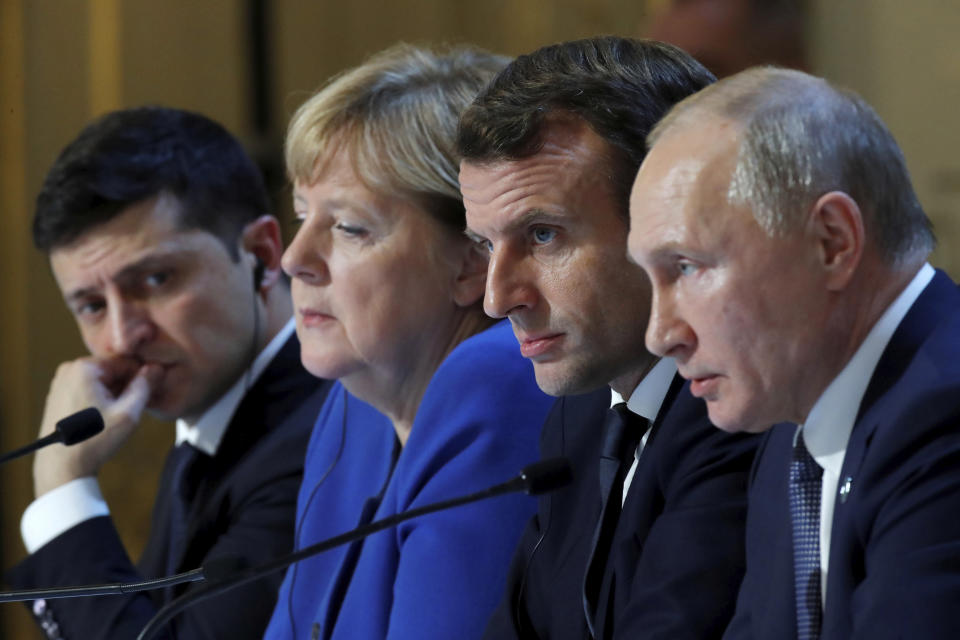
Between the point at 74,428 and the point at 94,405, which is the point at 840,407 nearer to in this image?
the point at 74,428

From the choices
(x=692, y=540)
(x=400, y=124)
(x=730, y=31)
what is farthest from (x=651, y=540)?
(x=730, y=31)

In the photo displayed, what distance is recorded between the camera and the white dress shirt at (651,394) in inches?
68.9

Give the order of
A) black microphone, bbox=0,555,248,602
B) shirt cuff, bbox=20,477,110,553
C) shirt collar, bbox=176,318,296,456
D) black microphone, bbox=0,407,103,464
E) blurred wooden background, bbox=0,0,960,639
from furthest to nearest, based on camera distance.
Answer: blurred wooden background, bbox=0,0,960,639, shirt collar, bbox=176,318,296,456, shirt cuff, bbox=20,477,110,553, black microphone, bbox=0,407,103,464, black microphone, bbox=0,555,248,602

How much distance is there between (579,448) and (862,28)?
9.97 ft

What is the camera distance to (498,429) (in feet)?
6.76

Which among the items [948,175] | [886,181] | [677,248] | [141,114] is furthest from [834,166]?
[948,175]

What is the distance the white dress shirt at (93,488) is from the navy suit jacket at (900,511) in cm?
156

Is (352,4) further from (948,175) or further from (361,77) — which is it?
(361,77)

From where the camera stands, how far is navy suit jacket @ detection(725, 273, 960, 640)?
1.17 metres

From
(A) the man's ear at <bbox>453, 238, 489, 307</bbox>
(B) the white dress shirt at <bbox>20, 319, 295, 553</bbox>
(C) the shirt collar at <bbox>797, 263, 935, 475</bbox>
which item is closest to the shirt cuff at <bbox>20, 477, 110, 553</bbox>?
(B) the white dress shirt at <bbox>20, 319, 295, 553</bbox>

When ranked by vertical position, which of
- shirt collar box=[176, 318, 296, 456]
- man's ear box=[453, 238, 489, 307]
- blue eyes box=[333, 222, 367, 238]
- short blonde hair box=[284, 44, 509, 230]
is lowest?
shirt collar box=[176, 318, 296, 456]

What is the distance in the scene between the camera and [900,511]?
3.99ft

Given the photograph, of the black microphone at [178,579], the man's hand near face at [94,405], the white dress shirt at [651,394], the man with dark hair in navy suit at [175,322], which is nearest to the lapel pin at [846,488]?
the white dress shirt at [651,394]

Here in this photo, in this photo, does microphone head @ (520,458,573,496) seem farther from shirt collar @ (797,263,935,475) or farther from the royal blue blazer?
the royal blue blazer
